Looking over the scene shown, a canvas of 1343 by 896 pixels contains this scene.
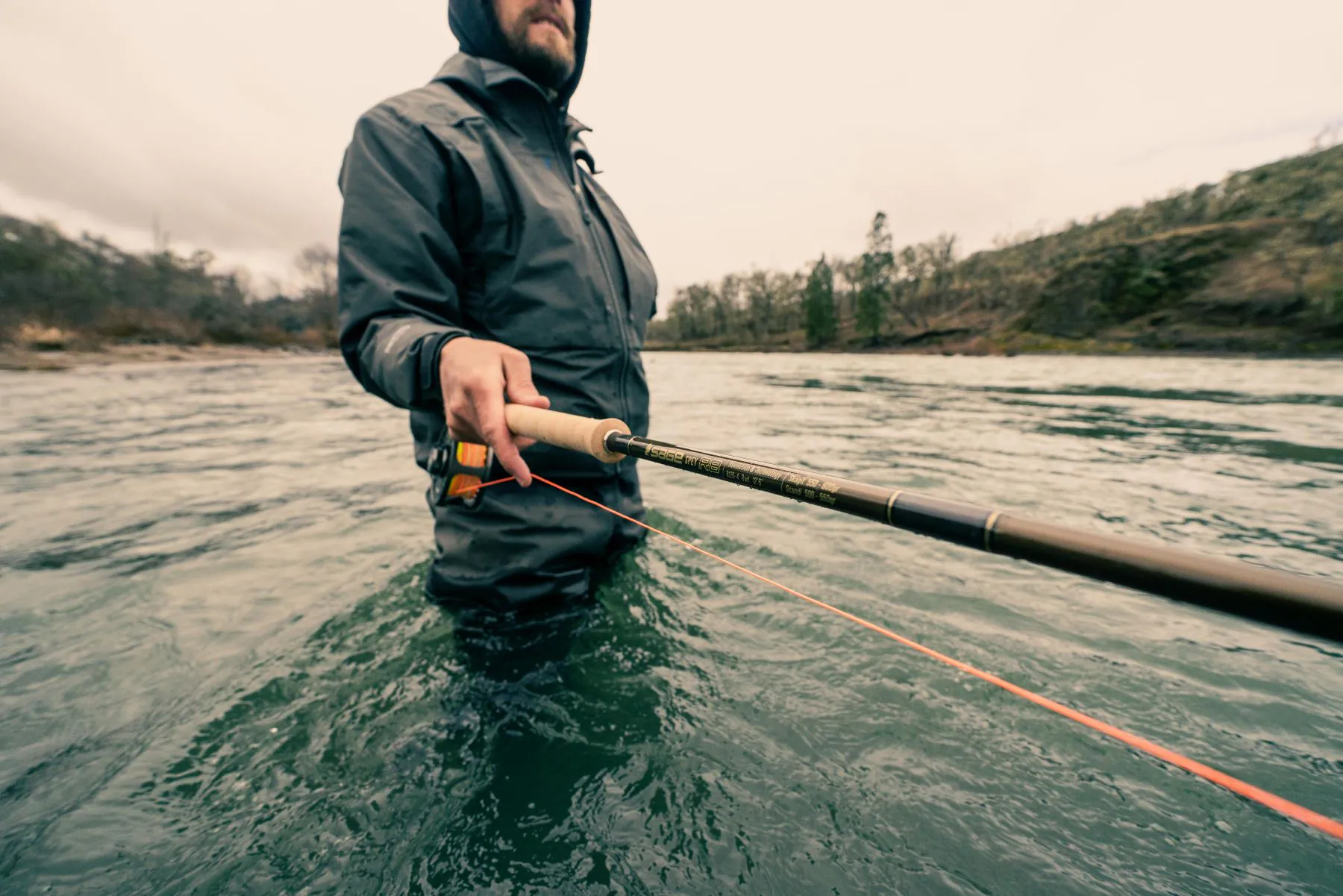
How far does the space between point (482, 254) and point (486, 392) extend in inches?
40.2

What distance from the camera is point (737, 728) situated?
232 cm

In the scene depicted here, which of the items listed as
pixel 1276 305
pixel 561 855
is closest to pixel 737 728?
pixel 561 855

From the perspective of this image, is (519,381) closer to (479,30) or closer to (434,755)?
(434,755)

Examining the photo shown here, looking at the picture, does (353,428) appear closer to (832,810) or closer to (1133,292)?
(832,810)

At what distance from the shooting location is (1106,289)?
6166cm

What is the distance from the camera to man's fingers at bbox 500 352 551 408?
63.1 inches

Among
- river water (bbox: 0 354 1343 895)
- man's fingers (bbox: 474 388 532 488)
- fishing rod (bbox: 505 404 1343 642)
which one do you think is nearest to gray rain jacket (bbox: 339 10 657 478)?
man's fingers (bbox: 474 388 532 488)

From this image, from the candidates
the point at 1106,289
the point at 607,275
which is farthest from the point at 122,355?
the point at 1106,289

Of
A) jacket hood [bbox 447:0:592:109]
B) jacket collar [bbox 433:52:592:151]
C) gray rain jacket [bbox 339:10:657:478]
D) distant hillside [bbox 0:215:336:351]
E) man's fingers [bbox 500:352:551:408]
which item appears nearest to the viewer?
man's fingers [bbox 500:352:551:408]

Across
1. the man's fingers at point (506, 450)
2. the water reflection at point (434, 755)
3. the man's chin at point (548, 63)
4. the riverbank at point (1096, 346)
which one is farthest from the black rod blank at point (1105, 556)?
the riverbank at point (1096, 346)

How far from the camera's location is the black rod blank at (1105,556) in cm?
75

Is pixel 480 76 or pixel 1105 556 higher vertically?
pixel 480 76

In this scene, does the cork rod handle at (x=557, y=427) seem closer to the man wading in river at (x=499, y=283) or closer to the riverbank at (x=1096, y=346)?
the man wading in river at (x=499, y=283)

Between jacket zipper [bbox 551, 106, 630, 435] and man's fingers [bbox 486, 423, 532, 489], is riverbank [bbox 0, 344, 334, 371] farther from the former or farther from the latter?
man's fingers [bbox 486, 423, 532, 489]
